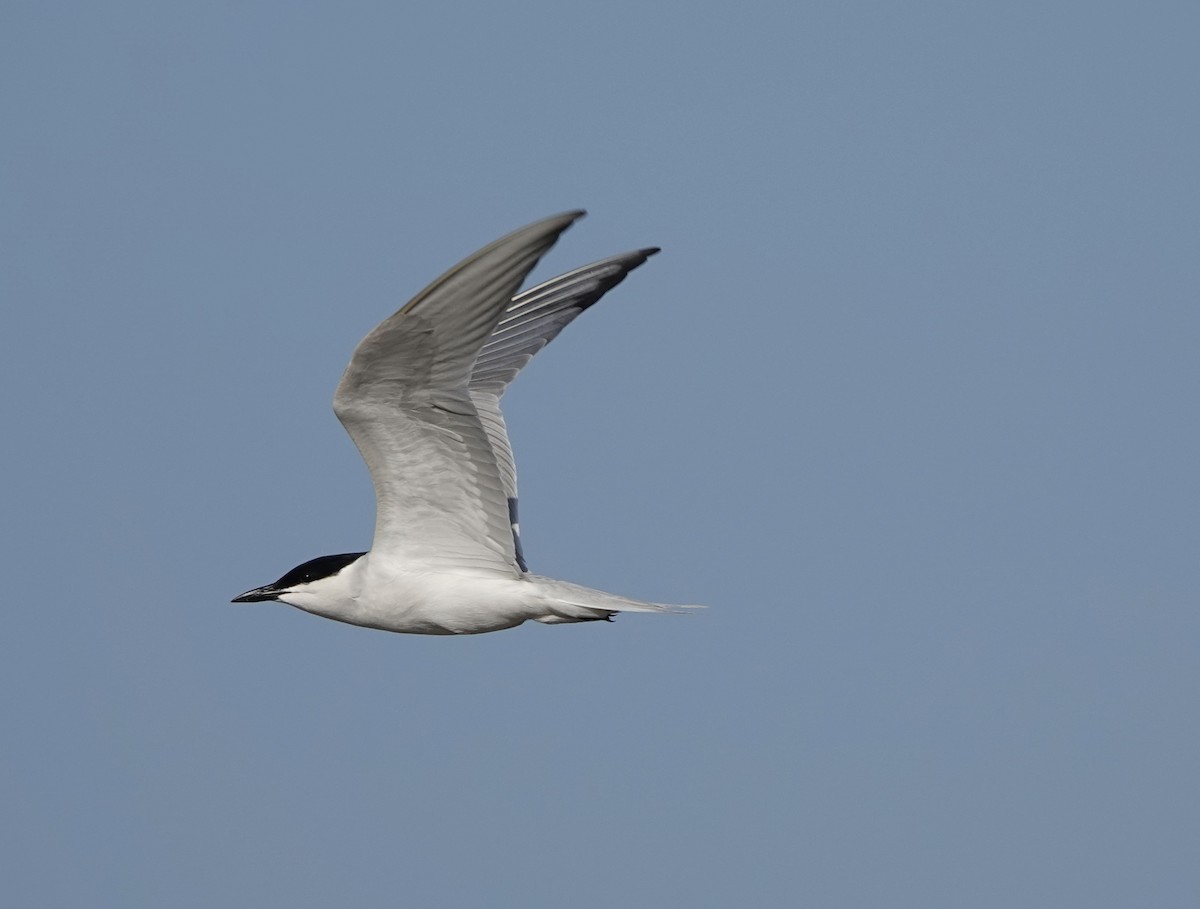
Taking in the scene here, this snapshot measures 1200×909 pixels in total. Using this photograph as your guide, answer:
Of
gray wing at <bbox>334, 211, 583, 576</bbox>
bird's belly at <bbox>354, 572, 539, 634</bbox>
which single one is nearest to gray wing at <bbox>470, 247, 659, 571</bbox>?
gray wing at <bbox>334, 211, 583, 576</bbox>

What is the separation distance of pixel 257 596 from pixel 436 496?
1.71 metres

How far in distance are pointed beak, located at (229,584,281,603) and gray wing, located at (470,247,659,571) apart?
1.79 metres

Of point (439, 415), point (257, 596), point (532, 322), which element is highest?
point (532, 322)

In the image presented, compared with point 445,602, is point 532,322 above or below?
above

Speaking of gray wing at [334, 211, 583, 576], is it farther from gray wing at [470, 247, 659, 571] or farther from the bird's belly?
gray wing at [470, 247, 659, 571]

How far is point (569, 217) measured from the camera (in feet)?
28.9

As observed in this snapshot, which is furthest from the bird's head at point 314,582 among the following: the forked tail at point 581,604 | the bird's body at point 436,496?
the forked tail at point 581,604

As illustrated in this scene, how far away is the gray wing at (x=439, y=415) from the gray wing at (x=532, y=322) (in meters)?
1.18

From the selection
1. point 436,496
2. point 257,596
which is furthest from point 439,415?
point 257,596

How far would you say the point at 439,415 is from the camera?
1048cm

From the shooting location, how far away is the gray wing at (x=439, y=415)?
9.39 meters

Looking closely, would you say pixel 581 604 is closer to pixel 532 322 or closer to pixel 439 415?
pixel 439 415

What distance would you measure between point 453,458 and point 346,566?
1.22 meters

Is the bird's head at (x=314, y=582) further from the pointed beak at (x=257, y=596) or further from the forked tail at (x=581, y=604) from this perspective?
the forked tail at (x=581, y=604)
